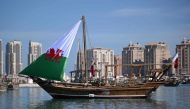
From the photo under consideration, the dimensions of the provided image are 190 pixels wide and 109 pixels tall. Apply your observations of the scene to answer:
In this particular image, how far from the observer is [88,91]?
164ft

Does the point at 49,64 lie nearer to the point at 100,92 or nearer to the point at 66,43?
the point at 66,43

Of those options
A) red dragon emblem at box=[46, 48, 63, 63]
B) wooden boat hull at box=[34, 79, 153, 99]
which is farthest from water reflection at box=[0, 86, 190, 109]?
red dragon emblem at box=[46, 48, 63, 63]

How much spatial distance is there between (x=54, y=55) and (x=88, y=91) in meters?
5.61

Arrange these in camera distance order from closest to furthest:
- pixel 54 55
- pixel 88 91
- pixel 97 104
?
pixel 97 104
pixel 54 55
pixel 88 91

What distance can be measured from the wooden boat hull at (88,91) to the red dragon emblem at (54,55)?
2.96 m

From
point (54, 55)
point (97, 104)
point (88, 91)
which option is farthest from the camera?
point (88, 91)

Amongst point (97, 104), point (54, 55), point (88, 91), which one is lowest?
point (97, 104)

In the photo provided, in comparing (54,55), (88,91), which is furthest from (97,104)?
(54,55)

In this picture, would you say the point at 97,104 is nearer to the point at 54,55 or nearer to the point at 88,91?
the point at 88,91

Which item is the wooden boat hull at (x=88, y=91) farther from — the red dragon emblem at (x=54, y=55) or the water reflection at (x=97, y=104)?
the red dragon emblem at (x=54, y=55)

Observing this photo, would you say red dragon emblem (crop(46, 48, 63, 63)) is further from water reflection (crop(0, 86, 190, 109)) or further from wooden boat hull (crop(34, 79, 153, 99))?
water reflection (crop(0, 86, 190, 109))

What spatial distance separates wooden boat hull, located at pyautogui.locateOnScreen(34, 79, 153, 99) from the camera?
49.8 m

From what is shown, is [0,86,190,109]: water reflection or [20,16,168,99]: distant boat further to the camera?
[20,16,168,99]: distant boat

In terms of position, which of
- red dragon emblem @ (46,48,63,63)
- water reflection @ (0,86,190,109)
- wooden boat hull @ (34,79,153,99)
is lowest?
water reflection @ (0,86,190,109)
